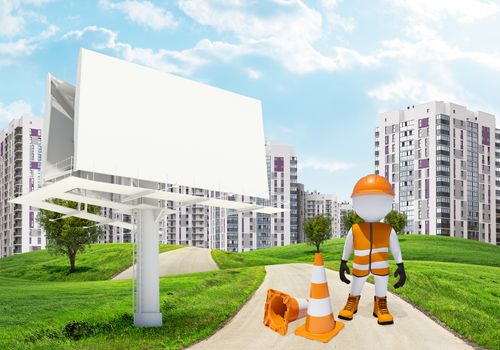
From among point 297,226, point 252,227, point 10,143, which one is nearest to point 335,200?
point 297,226

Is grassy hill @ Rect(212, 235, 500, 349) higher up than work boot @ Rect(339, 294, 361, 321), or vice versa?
work boot @ Rect(339, 294, 361, 321)

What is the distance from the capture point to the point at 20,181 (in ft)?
357

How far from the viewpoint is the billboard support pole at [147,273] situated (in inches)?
673

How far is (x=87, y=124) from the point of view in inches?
601

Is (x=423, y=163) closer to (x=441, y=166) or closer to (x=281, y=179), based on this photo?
(x=441, y=166)

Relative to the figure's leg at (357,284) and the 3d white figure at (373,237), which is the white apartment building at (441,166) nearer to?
the figure's leg at (357,284)

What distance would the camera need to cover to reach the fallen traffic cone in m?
14.8

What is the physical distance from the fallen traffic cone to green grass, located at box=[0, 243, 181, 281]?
1269 inches

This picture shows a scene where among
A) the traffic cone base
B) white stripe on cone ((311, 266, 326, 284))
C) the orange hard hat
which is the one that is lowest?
the traffic cone base

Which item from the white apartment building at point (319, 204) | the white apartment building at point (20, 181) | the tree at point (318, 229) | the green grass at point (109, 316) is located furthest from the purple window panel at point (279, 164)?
the green grass at point (109, 316)

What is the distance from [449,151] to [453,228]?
43.6ft

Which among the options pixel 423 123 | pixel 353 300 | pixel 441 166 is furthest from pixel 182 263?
pixel 423 123

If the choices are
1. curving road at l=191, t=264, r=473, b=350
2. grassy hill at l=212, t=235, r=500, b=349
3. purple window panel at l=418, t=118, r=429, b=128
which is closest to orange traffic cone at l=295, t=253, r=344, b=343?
curving road at l=191, t=264, r=473, b=350

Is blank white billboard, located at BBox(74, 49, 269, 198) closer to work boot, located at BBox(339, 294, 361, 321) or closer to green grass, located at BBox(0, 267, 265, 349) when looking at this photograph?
green grass, located at BBox(0, 267, 265, 349)
